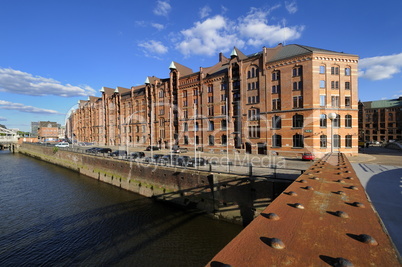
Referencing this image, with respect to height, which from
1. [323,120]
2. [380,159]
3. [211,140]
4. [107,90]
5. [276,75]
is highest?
[107,90]

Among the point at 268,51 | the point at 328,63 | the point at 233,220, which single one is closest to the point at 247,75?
the point at 268,51

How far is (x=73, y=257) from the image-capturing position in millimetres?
10672

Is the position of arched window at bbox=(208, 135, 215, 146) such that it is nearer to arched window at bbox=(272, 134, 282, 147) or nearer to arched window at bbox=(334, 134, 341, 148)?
arched window at bbox=(272, 134, 282, 147)

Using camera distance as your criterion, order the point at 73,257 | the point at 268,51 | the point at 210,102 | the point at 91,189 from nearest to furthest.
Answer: the point at 73,257
the point at 91,189
the point at 268,51
the point at 210,102

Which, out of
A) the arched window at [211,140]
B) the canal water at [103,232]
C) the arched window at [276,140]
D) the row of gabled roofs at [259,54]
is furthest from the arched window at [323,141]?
the canal water at [103,232]

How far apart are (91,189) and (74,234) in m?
11.8

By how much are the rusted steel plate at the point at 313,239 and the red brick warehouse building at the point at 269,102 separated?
2217cm

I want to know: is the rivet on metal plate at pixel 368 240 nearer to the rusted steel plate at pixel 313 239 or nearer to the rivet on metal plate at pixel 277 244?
the rusted steel plate at pixel 313 239

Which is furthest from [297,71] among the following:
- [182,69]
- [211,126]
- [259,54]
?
[182,69]

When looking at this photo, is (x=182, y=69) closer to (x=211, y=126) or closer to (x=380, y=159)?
(x=211, y=126)

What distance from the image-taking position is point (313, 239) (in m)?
2.29

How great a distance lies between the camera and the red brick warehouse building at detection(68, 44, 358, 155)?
29531mm

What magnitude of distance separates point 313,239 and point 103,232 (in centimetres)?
1462

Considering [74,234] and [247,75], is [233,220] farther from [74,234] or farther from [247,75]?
[247,75]
